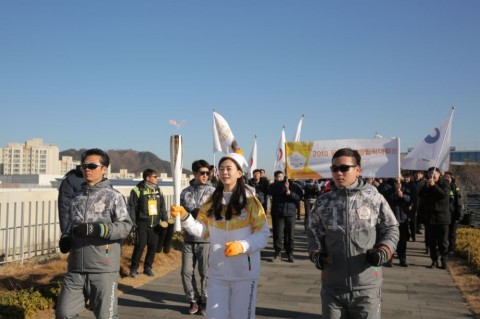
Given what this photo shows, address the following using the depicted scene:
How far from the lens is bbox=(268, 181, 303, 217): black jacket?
10414 mm

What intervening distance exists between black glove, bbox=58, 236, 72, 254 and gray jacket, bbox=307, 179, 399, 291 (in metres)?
2.06

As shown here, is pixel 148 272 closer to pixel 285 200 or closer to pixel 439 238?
pixel 285 200

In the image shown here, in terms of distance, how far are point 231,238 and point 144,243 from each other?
4.85 meters

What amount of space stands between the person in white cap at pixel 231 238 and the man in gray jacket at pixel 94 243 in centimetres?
71

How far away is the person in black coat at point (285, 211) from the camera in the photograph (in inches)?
409

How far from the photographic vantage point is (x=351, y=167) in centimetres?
357

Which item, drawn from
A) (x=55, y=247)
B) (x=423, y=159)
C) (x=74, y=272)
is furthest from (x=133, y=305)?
(x=423, y=159)

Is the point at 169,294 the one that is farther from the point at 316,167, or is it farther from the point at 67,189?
the point at 316,167

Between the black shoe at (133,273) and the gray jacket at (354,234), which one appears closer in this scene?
the gray jacket at (354,234)

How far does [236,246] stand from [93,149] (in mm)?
1732

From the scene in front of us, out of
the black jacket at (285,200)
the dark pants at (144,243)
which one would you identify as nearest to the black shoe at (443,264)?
the black jacket at (285,200)

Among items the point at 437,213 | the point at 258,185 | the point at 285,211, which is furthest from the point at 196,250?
the point at 258,185

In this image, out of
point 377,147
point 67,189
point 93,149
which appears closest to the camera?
point 93,149

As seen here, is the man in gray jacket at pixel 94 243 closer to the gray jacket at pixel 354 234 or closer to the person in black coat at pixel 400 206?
the gray jacket at pixel 354 234
